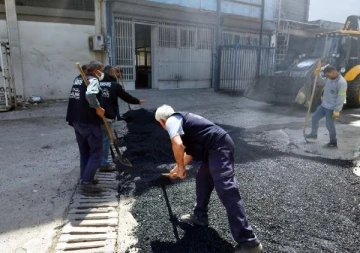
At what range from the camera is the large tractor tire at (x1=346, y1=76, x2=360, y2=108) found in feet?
30.4

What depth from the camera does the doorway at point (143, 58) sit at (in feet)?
41.7

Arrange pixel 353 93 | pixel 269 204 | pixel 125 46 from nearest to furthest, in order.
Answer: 1. pixel 269 204
2. pixel 353 93
3. pixel 125 46

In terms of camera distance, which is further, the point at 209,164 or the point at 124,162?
the point at 124,162

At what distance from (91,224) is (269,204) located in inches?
73.7

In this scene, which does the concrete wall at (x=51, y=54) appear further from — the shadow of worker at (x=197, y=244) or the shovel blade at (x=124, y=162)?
the shadow of worker at (x=197, y=244)

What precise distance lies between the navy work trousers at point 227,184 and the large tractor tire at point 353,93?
27.7 ft

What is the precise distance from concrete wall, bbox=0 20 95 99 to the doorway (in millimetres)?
3030

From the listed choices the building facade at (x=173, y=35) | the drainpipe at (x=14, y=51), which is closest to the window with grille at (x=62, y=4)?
the drainpipe at (x=14, y=51)

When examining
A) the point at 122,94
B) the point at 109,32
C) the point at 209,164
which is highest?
the point at 109,32

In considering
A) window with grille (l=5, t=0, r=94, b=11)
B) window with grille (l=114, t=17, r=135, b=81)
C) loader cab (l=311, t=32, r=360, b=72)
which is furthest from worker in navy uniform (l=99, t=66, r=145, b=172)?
loader cab (l=311, t=32, r=360, b=72)

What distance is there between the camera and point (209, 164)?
2533 millimetres

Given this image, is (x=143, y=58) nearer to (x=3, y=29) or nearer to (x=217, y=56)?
(x=217, y=56)

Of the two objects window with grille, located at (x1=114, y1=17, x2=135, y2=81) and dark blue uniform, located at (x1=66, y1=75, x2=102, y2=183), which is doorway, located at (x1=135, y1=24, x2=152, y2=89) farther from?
dark blue uniform, located at (x1=66, y1=75, x2=102, y2=183)

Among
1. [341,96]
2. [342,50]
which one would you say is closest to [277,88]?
[342,50]
